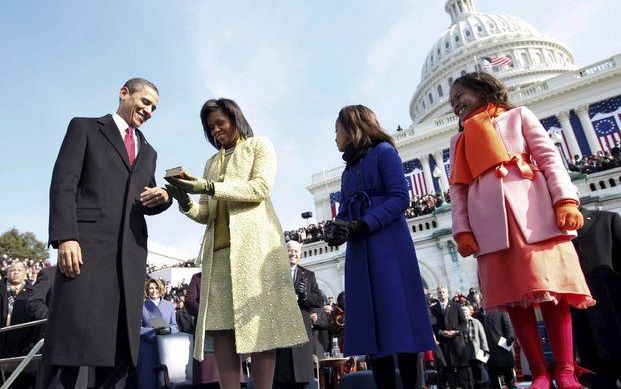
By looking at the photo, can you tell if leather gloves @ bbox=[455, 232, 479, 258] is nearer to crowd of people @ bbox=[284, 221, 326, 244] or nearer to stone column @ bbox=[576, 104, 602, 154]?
crowd of people @ bbox=[284, 221, 326, 244]

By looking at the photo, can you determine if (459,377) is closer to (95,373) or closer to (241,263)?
(241,263)

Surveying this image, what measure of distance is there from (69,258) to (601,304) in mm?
3729

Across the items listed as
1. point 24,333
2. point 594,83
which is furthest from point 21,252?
point 594,83

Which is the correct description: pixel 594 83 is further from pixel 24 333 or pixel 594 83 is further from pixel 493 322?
pixel 24 333

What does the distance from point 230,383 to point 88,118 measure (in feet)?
6.06

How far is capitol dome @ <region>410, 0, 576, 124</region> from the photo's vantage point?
2211 inches

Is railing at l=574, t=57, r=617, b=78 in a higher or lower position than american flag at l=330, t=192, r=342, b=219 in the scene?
higher

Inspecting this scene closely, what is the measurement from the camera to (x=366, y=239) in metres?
2.82

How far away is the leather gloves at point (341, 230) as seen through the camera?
253 cm

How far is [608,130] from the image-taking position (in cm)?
3238

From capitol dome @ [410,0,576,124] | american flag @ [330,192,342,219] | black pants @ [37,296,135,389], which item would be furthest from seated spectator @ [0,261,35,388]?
capitol dome @ [410,0,576,124]


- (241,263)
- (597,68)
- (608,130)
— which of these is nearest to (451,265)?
(241,263)

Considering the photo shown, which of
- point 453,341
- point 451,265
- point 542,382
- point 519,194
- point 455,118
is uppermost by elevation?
point 455,118

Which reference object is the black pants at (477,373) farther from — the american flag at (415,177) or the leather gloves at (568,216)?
the american flag at (415,177)
